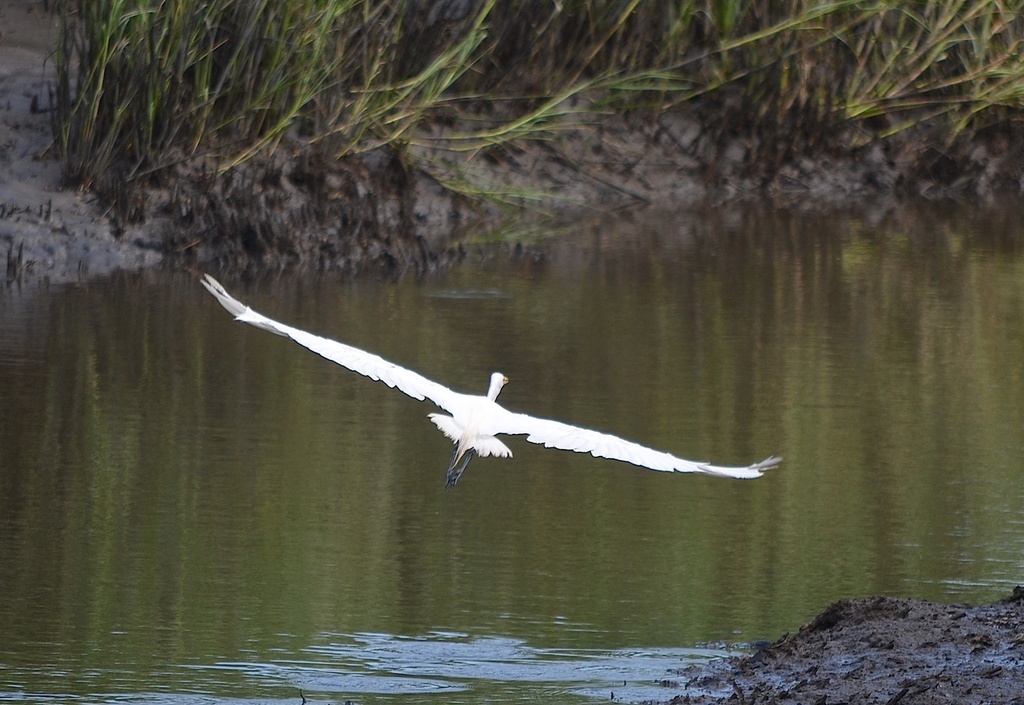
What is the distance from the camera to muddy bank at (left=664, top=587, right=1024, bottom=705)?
4.78 meters

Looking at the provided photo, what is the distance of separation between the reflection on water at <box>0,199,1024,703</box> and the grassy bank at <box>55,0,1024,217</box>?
135 centimetres

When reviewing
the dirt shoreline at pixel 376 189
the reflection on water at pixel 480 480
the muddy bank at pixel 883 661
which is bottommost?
the muddy bank at pixel 883 661

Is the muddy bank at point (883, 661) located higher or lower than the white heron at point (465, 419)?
lower

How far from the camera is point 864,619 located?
17.6 feet

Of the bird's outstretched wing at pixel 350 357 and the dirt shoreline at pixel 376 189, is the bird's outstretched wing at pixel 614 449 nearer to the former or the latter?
the bird's outstretched wing at pixel 350 357

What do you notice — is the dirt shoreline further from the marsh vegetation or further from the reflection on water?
the reflection on water

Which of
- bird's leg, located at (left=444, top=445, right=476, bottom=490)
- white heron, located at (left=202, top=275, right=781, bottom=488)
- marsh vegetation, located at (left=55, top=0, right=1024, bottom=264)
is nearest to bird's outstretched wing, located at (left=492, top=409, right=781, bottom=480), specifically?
white heron, located at (left=202, top=275, right=781, bottom=488)

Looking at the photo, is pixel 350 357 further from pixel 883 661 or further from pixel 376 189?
pixel 376 189

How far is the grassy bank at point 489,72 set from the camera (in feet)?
39.8

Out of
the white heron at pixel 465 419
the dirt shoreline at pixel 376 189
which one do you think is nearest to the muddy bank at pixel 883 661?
the white heron at pixel 465 419

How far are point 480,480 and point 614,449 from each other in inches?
111

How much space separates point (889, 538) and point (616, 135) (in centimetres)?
963

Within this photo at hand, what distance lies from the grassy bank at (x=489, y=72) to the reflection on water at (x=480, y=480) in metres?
1.35

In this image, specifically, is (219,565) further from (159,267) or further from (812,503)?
(159,267)
